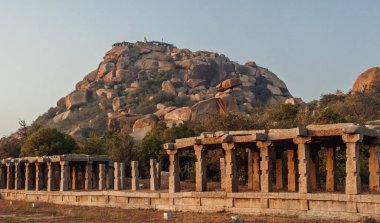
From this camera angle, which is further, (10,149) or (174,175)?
(10,149)

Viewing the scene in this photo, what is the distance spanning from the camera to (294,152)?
89.4ft

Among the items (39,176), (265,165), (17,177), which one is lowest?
(17,177)

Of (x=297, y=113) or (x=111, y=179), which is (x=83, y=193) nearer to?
(x=111, y=179)

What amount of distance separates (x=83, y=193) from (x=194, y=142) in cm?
1109

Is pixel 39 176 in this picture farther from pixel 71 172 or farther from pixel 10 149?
pixel 10 149

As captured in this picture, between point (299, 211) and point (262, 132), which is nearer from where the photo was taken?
point (299, 211)

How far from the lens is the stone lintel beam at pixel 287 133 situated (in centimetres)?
2114

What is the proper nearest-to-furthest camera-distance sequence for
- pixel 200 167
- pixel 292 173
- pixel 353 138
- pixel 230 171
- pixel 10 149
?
pixel 353 138 → pixel 230 171 → pixel 200 167 → pixel 292 173 → pixel 10 149

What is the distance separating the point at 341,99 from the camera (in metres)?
75.4

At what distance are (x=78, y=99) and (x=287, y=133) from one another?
326 feet

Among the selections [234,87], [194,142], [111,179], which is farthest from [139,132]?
[194,142]

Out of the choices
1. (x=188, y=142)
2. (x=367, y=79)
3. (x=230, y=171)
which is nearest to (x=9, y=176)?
(x=188, y=142)

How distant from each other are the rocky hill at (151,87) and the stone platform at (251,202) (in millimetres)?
51365

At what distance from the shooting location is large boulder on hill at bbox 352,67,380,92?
7755 centimetres
